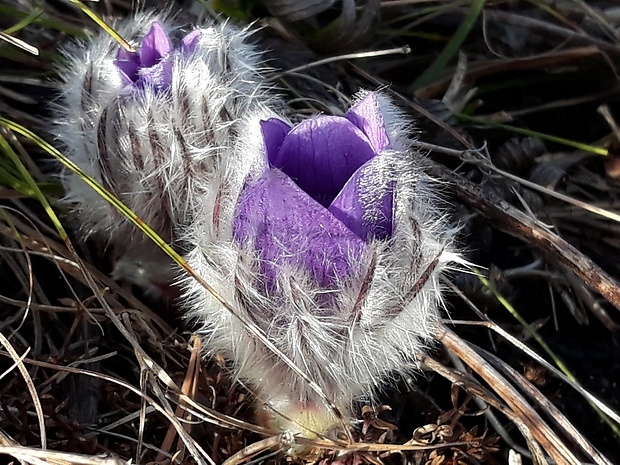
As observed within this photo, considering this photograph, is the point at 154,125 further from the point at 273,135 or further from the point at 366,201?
the point at 366,201

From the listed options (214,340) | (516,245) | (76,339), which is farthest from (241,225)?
(516,245)

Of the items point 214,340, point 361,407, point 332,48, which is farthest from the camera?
point 332,48

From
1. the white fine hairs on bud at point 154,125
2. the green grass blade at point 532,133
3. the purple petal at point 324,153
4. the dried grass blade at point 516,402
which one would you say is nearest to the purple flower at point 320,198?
the purple petal at point 324,153

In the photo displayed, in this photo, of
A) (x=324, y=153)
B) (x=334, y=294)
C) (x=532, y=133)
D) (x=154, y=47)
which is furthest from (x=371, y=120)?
(x=532, y=133)

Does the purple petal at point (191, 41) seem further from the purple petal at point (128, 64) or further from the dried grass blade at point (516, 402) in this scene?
the dried grass blade at point (516, 402)

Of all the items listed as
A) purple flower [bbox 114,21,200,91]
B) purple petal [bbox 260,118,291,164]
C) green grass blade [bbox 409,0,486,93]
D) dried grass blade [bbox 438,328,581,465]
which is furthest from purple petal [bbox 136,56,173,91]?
green grass blade [bbox 409,0,486,93]

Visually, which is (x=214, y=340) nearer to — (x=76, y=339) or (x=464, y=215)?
(x=76, y=339)

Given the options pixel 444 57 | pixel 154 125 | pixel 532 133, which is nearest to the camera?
pixel 154 125
